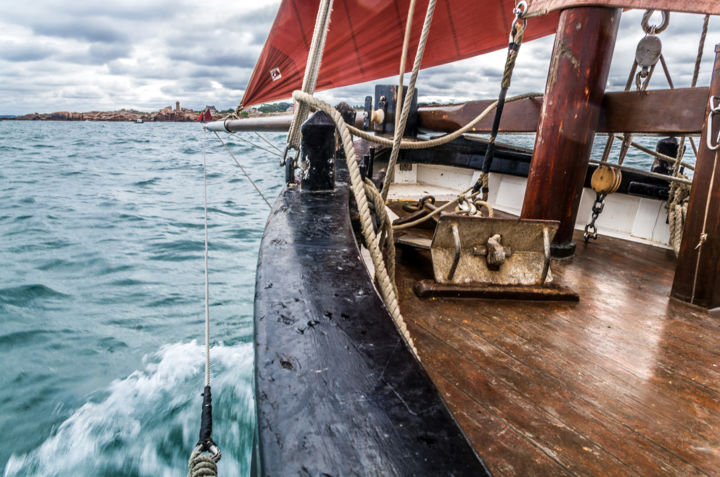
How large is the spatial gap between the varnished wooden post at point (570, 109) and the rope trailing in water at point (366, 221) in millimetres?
1099

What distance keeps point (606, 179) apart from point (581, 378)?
1763mm

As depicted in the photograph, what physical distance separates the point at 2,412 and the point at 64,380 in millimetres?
424

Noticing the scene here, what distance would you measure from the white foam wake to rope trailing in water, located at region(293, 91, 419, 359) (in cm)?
217

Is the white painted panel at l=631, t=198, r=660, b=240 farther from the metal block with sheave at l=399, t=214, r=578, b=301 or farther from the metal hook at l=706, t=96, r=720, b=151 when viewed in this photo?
the metal block with sheave at l=399, t=214, r=578, b=301

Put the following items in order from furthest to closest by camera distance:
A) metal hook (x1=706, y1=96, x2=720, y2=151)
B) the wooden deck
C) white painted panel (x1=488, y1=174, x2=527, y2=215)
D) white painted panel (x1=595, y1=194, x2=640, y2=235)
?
white painted panel (x1=488, y1=174, x2=527, y2=215) < white painted panel (x1=595, y1=194, x2=640, y2=235) < metal hook (x1=706, y1=96, x2=720, y2=151) < the wooden deck

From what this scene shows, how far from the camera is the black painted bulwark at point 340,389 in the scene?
427mm

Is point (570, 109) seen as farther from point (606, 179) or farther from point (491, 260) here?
point (491, 260)

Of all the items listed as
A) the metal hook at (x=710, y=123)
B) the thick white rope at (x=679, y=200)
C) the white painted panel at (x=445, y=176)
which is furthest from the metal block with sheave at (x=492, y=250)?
the white painted panel at (x=445, y=176)

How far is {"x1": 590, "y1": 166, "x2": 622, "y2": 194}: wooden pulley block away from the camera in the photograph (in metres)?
2.55

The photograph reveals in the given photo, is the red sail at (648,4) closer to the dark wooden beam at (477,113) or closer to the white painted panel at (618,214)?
the dark wooden beam at (477,113)

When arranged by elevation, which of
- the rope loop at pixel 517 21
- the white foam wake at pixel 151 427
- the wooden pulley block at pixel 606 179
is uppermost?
the rope loop at pixel 517 21

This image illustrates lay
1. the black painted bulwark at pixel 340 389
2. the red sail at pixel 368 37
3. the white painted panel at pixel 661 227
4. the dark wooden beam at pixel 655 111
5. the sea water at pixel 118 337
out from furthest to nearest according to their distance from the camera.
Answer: the red sail at pixel 368 37, the white painted panel at pixel 661 227, the sea water at pixel 118 337, the dark wooden beam at pixel 655 111, the black painted bulwark at pixel 340 389

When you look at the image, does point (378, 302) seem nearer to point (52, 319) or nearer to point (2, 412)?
point (2, 412)

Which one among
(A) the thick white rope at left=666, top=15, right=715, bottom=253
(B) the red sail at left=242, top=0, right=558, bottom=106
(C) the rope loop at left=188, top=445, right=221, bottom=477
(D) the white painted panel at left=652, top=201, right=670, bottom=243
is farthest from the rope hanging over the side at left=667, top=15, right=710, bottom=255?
(B) the red sail at left=242, top=0, right=558, bottom=106
